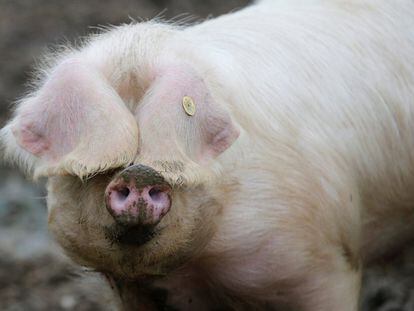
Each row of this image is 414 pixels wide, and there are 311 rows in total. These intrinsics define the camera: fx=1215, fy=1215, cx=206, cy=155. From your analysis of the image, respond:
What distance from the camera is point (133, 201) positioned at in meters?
3.62

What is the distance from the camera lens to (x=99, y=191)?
385 centimetres

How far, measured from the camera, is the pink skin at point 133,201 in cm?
361

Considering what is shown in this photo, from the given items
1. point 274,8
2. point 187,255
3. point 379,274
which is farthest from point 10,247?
point 187,255

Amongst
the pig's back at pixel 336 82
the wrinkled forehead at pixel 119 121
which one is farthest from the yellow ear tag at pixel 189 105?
the pig's back at pixel 336 82

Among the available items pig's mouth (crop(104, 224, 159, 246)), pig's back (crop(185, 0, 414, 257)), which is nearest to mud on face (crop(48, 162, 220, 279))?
pig's mouth (crop(104, 224, 159, 246))

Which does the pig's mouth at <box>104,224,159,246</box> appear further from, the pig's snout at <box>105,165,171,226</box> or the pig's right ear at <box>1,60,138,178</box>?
the pig's right ear at <box>1,60,138,178</box>

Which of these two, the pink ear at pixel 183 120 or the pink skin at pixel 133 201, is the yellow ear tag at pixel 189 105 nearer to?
the pink ear at pixel 183 120

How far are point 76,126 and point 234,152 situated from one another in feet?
2.14

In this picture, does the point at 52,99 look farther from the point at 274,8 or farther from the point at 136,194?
the point at 274,8

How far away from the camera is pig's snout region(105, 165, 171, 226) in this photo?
11.9 feet

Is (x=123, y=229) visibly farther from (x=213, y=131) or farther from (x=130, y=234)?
(x=213, y=131)

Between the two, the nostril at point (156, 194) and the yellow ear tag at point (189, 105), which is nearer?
the nostril at point (156, 194)

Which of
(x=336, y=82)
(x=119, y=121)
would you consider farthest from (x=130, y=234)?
(x=336, y=82)

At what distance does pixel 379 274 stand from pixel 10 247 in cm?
219
